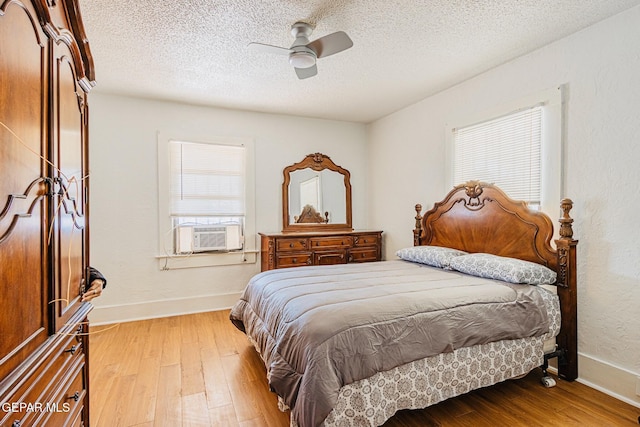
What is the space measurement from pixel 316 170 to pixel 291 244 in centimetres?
128

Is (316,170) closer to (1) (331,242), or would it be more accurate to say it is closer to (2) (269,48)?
(1) (331,242)

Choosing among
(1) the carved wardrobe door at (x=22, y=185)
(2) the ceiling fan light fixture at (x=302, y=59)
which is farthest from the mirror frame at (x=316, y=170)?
(1) the carved wardrobe door at (x=22, y=185)

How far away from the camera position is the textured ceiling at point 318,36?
7.19ft

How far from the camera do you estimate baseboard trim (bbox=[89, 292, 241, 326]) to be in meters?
3.78

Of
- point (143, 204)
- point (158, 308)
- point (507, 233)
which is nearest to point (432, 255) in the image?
point (507, 233)

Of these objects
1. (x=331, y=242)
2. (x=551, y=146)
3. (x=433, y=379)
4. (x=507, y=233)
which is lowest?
(x=433, y=379)

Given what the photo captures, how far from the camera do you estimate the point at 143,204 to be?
13.1 feet

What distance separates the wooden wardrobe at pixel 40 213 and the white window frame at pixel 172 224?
2.73m

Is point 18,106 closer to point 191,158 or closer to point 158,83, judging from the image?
point 158,83

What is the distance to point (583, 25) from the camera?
242 cm

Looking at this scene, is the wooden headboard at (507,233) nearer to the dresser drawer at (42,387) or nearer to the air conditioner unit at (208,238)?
the air conditioner unit at (208,238)

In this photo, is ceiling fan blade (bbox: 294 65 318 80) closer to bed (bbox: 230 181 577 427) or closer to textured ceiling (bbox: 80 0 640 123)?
textured ceiling (bbox: 80 0 640 123)

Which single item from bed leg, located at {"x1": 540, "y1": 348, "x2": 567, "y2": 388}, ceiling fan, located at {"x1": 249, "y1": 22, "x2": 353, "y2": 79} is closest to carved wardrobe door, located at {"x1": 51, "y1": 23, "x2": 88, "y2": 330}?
ceiling fan, located at {"x1": 249, "y1": 22, "x2": 353, "y2": 79}

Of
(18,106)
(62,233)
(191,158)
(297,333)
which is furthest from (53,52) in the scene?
(191,158)
